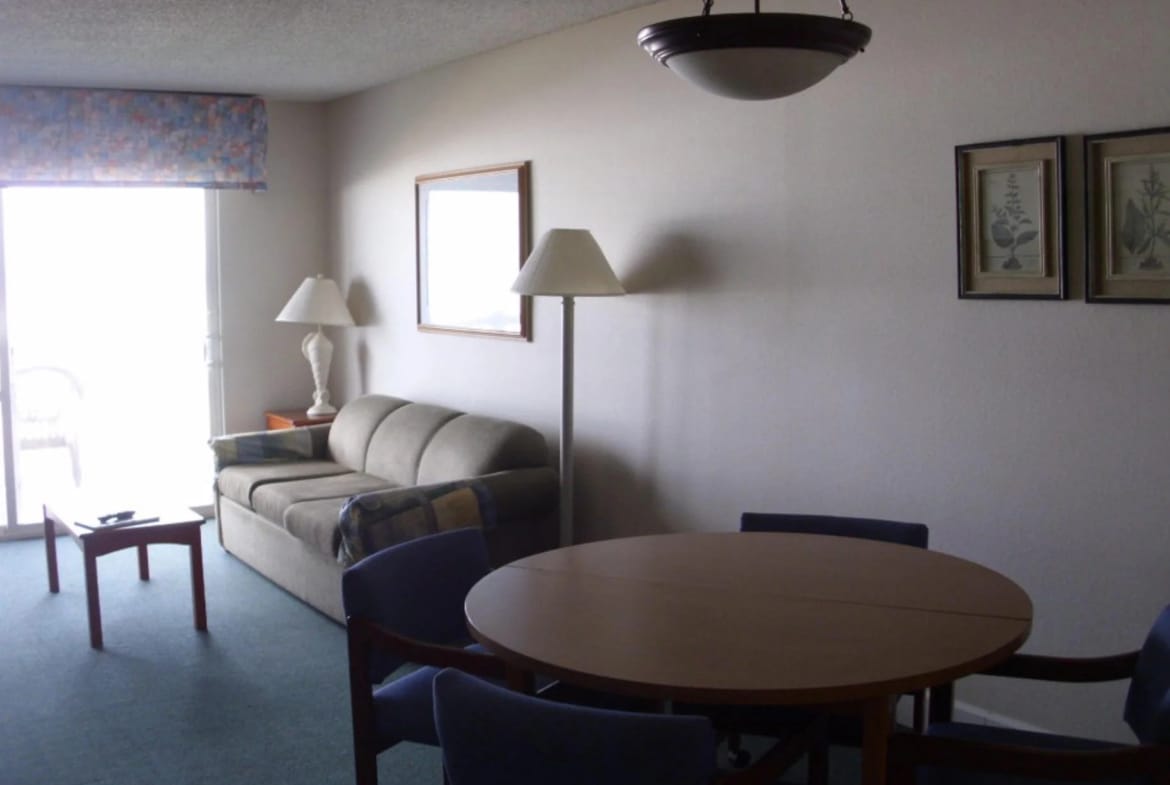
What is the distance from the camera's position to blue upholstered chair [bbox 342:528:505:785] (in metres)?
2.39

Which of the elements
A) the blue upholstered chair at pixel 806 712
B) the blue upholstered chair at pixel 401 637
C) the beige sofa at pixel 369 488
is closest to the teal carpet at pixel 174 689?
the beige sofa at pixel 369 488

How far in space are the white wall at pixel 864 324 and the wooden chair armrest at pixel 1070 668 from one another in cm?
65

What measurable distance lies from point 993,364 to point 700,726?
1.78 metres

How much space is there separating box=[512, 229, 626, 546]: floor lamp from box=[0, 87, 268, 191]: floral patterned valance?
2973 millimetres

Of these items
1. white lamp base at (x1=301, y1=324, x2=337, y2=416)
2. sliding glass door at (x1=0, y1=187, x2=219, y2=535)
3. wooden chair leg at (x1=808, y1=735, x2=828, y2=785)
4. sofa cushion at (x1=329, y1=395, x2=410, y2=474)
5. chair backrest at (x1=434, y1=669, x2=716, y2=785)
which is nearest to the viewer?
chair backrest at (x1=434, y1=669, x2=716, y2=785)

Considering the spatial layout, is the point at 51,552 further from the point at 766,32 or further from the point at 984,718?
the point at 766,32

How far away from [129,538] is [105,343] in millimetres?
2371

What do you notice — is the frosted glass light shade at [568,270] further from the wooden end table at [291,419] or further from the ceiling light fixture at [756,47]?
the wooden end table at [291,419]

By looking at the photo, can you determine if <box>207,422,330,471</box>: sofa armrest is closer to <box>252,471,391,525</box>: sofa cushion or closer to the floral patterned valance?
<box>252,471,391,525</box>: sofa cushion

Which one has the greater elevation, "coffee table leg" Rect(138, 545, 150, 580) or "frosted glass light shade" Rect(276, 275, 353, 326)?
"frosted glass light shade" Rect(276, 275, 353, 326)

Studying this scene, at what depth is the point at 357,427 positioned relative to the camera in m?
5.64

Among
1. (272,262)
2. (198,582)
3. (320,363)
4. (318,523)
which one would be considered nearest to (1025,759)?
(318,523)

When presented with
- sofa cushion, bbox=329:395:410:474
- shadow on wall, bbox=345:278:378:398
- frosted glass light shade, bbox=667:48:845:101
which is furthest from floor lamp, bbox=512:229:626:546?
shadow on wall, bbox=345:278:378:398

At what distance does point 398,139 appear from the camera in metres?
5.94
